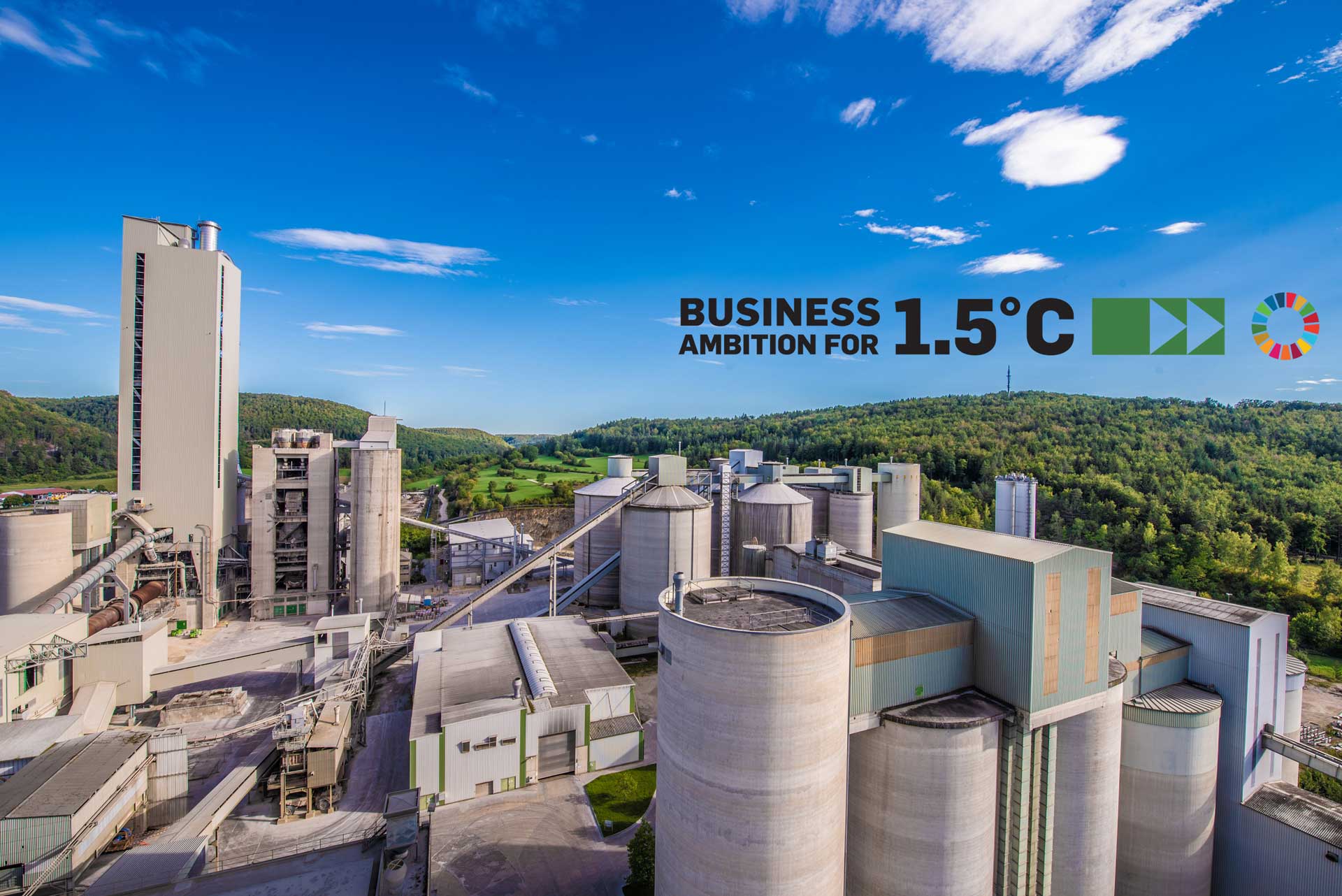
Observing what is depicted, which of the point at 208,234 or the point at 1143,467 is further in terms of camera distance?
the point at 1143,467

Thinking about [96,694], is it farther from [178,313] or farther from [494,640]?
[178,313]

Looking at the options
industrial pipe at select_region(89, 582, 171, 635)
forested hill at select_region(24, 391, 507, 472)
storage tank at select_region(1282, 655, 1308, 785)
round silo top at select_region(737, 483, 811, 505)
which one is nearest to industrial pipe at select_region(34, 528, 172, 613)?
industrial pipe at select_region(89, 582, 171, 635)

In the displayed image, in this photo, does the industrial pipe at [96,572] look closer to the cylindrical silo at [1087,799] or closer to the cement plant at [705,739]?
the cement plant at [705,739]

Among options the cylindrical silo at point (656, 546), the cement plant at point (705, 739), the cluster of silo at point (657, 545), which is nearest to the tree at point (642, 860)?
the cement plant at point (705, 739)

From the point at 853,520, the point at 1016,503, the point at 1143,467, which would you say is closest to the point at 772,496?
the point at 853,520

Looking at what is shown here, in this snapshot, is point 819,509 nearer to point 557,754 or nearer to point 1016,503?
point 1016,503

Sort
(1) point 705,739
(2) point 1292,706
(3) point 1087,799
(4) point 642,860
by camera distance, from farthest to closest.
→ (2) point 1292,706 → (3) point 1087,799 → (4) point 642,860 → (1) point 705,739
